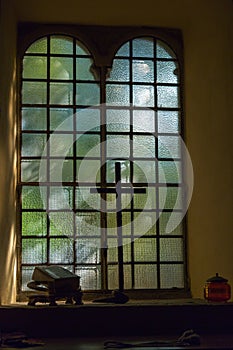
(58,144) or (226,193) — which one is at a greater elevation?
(58,144)

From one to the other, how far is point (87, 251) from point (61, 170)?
23.5 inches

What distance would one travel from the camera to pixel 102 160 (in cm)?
539

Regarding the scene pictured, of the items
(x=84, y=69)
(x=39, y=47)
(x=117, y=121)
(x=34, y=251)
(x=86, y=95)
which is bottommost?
(x=34, y=251)

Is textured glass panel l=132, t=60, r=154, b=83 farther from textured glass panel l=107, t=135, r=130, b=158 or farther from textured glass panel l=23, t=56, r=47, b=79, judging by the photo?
textured glass panel l=23, t=56, r=47, b=79

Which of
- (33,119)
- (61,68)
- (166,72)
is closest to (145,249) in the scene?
(33,119)

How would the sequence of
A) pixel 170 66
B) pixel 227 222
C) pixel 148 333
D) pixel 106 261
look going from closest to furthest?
pixel 148 333
pixel 227 222
pixel 106 261
pixel 170 66

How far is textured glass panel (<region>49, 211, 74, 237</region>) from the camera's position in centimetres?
528

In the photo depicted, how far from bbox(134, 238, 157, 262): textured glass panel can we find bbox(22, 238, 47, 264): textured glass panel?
64 cm

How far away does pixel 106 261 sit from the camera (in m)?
5.28

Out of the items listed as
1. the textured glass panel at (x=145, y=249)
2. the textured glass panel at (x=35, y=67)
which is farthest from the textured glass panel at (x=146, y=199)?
the textured glass panel at (x=35, y=67)

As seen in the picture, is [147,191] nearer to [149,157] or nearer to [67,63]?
[149,157]

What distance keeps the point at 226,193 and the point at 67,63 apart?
1547mm

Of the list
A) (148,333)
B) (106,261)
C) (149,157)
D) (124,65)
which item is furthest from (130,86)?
(148,333)

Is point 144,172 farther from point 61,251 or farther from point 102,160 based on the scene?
point 61,251
